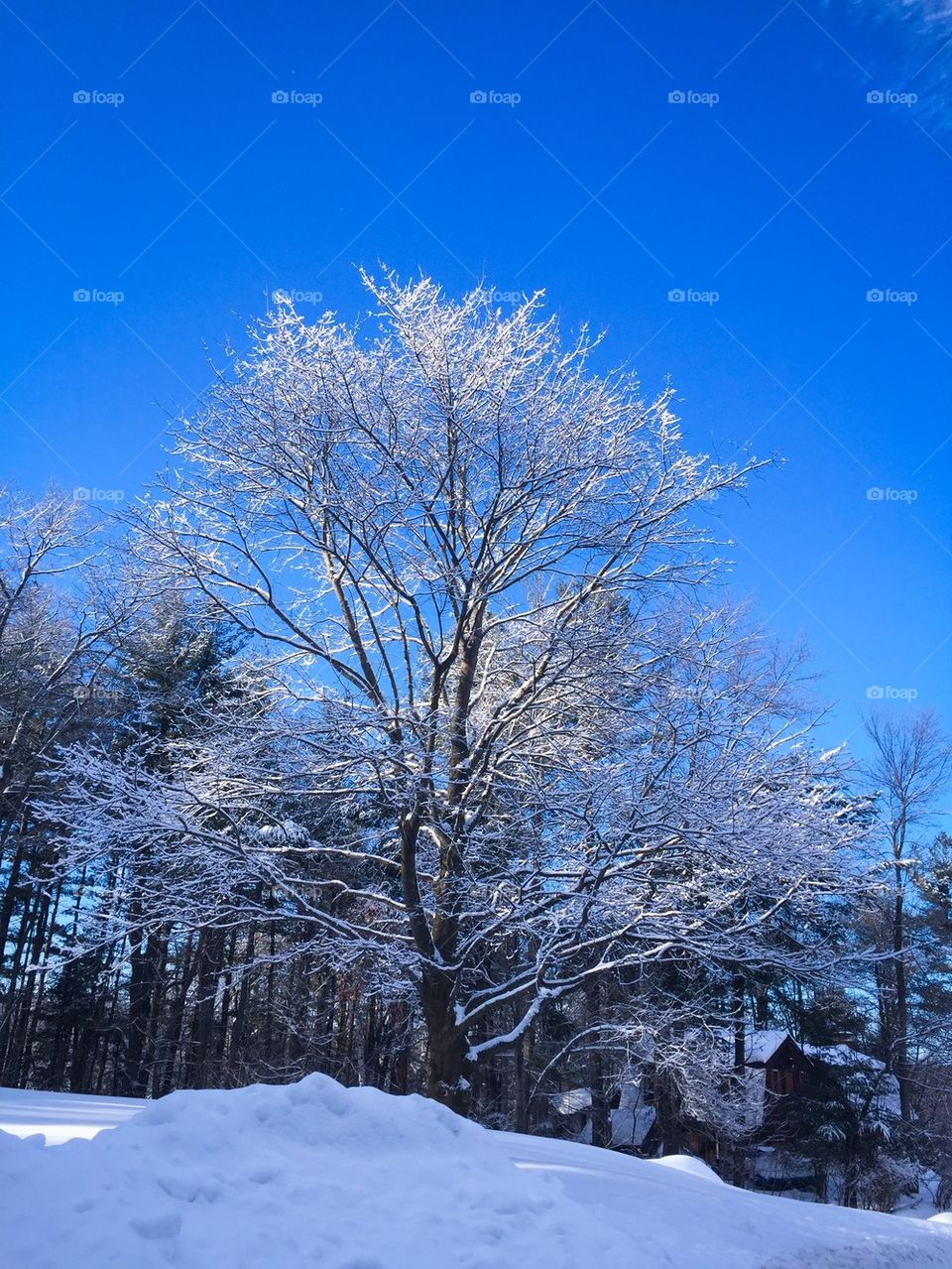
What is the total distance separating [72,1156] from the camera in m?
4.43

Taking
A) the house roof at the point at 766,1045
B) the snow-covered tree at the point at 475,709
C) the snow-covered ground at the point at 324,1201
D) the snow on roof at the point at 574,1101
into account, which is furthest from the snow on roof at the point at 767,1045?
the snow-covered ground at the point at 324,1201

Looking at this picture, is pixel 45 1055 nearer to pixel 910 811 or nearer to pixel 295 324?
pixel 295 324

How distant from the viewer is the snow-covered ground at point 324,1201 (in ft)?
13.2

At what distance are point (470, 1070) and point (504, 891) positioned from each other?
2.88 metres

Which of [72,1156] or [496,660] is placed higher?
[496,660]

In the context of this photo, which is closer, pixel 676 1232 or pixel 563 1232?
pixel 563 1232

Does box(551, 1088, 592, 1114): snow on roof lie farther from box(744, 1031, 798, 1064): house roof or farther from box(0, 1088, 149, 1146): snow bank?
box(0, 1088, 149, 1146): snow bank

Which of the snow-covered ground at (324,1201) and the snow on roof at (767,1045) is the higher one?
the snow-covered ground at (324,1201)

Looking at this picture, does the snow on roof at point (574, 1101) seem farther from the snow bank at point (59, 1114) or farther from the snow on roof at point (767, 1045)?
the snow bank at point (59, 1114)

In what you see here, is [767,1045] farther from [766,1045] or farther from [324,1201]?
[324,1201]

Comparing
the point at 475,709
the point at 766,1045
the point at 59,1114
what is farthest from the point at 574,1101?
the point at 59,1114

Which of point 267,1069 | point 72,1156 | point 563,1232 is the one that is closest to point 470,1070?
point 563,1232

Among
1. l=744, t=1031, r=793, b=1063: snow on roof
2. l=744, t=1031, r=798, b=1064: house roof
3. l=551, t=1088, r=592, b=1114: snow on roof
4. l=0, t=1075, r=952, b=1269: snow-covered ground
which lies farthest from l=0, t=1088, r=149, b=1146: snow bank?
l=744, t=1031, r=793, b=1063: snow on roof

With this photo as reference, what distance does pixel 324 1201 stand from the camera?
4.74m
